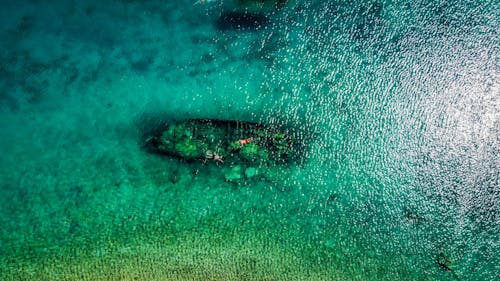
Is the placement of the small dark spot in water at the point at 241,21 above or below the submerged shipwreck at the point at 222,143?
above

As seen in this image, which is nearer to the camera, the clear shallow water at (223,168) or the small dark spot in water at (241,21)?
the clear shallow water at (223,168)

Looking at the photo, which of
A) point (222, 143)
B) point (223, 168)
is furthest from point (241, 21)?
point (223, 168)

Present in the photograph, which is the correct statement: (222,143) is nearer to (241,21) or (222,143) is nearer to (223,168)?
(223,168)

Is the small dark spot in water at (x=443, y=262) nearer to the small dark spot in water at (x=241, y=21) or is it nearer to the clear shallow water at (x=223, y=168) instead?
the clear shallow water at (x=223, y=168)

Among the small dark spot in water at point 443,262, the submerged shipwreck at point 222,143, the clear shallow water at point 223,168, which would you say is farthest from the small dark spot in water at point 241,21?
the small dark spot in water at point 443,262

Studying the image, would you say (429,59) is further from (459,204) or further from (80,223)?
(80,223)

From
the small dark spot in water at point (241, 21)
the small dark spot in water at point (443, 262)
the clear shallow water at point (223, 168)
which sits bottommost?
the small dark spot in water at point (443, 262)
